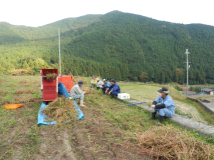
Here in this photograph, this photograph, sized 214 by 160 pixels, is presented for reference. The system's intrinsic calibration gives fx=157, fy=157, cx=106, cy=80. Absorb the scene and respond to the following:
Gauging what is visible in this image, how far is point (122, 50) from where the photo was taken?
84.1m

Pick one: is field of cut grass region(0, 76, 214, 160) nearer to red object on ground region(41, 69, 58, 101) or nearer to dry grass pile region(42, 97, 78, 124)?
dry grass pile region(42, 97, 78, 124)

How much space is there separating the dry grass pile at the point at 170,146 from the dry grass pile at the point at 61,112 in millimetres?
1868

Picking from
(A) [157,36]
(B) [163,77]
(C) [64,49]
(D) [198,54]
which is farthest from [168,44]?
(C) [64,49]

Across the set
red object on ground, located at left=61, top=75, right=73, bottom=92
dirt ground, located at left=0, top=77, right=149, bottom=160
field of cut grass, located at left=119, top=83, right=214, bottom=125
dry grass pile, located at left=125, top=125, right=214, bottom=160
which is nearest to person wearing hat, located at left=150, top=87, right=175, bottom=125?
dirt ground, located at left=0, top=77, right=149, bottom=160

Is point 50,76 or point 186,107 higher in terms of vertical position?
point 50,76

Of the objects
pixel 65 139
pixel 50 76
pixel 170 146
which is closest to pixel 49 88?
pixel 50 76

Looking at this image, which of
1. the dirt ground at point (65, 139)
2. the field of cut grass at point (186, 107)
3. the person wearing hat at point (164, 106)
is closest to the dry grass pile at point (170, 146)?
the dirt ground at point (65, 139)

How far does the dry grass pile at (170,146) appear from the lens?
7.73ft

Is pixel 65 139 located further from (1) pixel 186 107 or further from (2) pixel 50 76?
(1) pixel 186 107

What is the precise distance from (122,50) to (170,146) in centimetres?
8363

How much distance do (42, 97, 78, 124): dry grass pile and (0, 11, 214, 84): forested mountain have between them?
33504mm

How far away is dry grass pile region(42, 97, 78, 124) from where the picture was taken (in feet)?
13.3

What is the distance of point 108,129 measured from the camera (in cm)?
355

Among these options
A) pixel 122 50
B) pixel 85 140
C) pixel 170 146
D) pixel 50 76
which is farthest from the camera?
pixel 122 50
